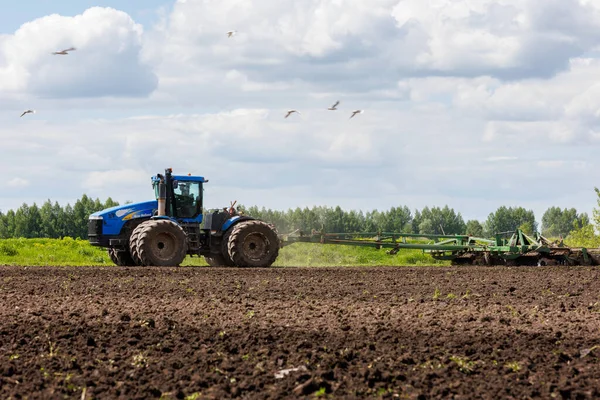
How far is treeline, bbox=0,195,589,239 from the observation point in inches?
4053

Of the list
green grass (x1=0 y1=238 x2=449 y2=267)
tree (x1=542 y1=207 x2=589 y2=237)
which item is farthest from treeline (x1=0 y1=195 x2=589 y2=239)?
green grass (x1=0 y1=238 x2=449 y2=267)

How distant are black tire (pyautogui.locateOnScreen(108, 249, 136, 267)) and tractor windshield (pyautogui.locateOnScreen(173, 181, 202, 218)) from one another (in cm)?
240

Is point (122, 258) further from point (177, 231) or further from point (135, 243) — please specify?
point (177, 231)

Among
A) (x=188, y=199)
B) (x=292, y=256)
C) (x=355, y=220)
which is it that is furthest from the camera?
(x=355, y=220)

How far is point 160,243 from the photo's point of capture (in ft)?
83.8

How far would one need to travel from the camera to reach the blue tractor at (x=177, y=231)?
83.0 feet

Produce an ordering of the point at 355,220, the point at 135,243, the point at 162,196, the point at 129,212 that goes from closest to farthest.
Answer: the point at 135,243 < the point at 162,196 < the point at 129,212 < the point at 355,220

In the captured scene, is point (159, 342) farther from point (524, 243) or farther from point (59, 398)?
point (524, 243)

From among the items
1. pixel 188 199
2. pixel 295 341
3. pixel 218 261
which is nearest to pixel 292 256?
pixel 218 261

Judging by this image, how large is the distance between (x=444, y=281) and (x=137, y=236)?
8.86m

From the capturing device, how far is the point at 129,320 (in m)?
13.7

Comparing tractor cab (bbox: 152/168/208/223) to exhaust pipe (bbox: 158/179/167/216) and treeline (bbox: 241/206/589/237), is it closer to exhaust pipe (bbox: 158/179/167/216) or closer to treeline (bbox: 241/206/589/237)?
exhaust pipe (bbox: 158/179/167/216)

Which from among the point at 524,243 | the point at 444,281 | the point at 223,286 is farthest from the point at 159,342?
the point at 524,243

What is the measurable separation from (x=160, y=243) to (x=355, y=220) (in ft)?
348
